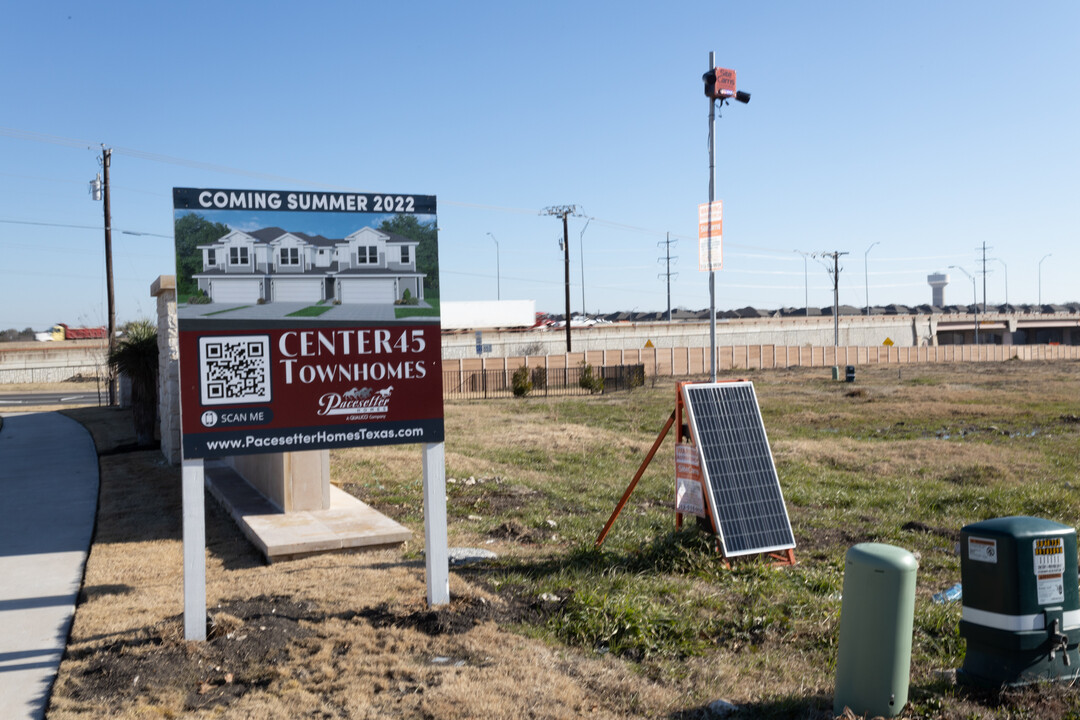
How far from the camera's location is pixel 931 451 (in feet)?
49.7

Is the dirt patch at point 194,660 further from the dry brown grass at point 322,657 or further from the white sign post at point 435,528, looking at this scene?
the white sign post at point 435,528

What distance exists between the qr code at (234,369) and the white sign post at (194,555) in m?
0.48

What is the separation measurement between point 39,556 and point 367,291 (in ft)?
15.6

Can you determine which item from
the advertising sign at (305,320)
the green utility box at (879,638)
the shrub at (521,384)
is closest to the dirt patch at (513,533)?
the advertising sign at (305,320)

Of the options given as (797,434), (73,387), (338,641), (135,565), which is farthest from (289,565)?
(73,387)

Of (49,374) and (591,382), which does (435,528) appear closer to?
(591,382)

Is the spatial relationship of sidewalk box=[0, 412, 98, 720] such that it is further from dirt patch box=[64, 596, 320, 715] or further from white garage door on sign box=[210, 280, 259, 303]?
white garage door on sign box=[210, 280, 259, 303]

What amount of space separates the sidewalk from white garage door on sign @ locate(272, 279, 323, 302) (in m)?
2.78

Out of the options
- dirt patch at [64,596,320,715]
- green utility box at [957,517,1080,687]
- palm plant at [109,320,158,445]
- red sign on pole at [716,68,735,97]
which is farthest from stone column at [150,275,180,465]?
green utility box at [957,517,1080,687]

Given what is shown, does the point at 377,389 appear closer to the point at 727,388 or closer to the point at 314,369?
the point at 314,369

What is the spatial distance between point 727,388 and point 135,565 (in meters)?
5.71

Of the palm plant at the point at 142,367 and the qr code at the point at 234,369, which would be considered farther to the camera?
the palm plant at the point at 142,367

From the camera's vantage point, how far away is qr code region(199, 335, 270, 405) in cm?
598

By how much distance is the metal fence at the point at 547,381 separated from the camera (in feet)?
129
